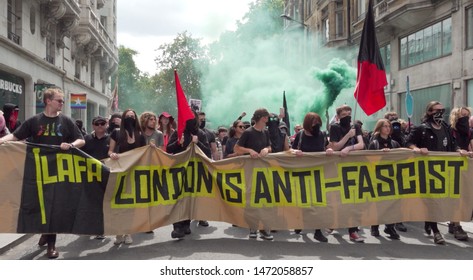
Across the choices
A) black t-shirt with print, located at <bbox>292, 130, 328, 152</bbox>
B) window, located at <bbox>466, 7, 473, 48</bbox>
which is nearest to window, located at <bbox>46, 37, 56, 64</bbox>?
window, located at <bbox>466, 7, 473, 48</bbox>

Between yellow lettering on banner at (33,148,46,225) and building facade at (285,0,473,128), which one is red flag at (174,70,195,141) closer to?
yellow lettering on banner at (33,148,46,225)

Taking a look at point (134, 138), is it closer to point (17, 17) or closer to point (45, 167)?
point (45, 167)

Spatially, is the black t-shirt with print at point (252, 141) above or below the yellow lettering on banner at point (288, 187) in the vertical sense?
above

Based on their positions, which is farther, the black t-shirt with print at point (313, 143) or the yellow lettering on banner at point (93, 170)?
the black t-shirt with print at point (313, 143)

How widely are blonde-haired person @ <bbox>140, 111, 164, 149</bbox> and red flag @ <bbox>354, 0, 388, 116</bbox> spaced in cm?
297

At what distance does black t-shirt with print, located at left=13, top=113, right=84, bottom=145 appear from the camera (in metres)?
5.83

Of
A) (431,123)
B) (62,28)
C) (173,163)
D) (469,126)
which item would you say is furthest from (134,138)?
(62,28)

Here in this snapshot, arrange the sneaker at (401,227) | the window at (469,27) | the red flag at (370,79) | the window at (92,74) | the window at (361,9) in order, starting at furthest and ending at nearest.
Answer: the window at (92,74), the window at (361,9), the window at (469,27), the sneaker at (401,227), the red flag at (370,79)

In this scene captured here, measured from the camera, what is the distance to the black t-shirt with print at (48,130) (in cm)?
583

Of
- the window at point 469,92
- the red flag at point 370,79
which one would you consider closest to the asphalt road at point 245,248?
the red flag at point 370,79

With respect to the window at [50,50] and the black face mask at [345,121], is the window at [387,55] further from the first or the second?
the black face mask at [345,121]

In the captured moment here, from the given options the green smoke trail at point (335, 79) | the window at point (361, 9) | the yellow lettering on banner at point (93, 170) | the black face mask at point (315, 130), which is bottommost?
the yellow lettering on banner at point (93, 170)

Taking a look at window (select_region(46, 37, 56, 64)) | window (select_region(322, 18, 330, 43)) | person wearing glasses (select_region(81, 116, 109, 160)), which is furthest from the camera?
window (select_region(322, 18, 330, 43))

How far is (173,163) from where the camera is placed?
643cm
